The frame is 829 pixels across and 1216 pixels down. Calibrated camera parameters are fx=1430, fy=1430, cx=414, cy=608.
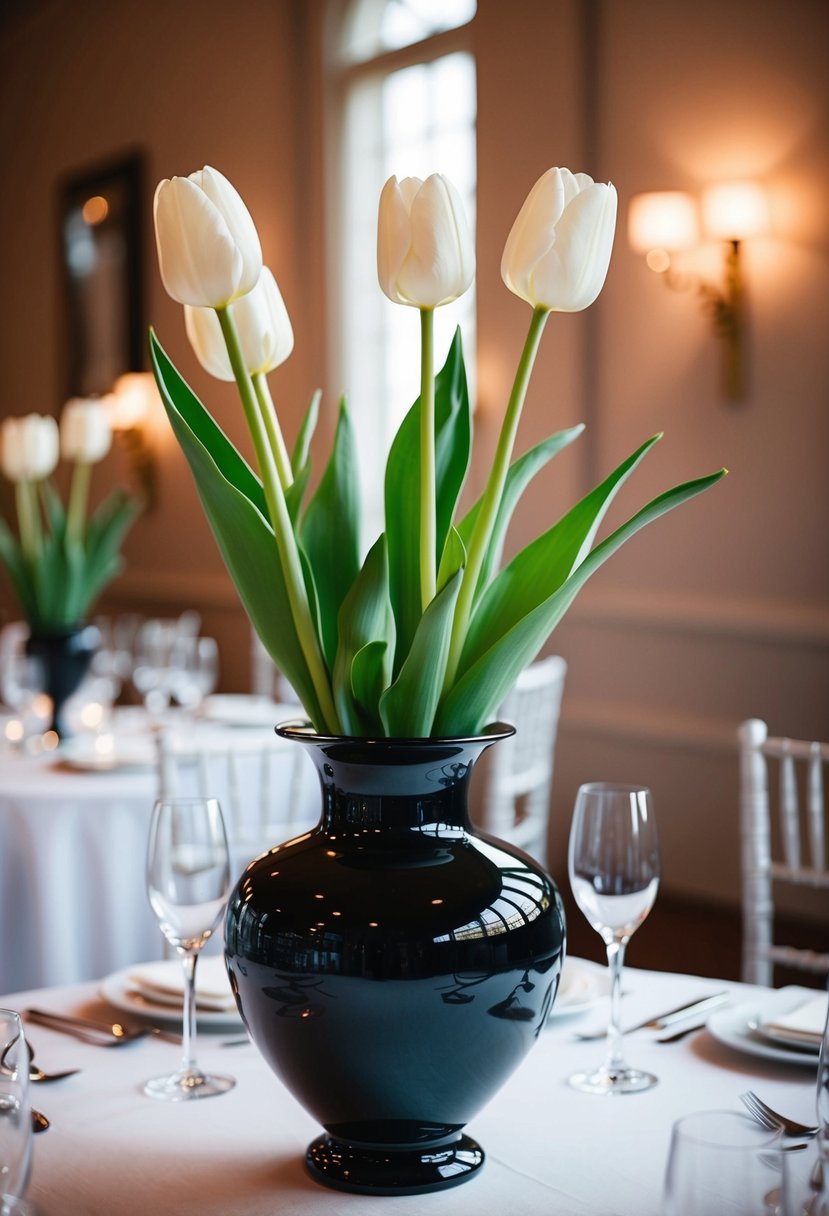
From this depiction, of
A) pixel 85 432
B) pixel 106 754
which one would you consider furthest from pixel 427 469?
pixel 85 432

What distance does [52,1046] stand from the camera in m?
1.24

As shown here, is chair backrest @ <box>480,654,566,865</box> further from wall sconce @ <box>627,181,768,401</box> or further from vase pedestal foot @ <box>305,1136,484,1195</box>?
vase pedestal foot @ <box>305,1136,484,1195</box>

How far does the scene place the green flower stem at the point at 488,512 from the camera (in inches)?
38.9

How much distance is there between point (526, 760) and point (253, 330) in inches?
83.9

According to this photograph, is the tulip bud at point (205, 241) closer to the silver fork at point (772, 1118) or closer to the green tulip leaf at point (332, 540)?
the green tulip leaf at point (332, 540)

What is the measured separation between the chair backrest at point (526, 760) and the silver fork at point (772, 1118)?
5.31ft

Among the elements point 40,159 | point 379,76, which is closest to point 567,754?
point 379,76

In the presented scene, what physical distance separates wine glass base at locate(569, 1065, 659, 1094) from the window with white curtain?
433 centimetres

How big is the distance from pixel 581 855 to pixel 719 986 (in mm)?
305

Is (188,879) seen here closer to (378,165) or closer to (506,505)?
(506,505)

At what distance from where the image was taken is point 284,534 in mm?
995

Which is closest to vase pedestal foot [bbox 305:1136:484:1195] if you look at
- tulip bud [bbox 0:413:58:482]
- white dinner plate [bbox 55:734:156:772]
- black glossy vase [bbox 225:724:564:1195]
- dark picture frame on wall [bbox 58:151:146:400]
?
black glossy vase [bbox 225:724:564:1195]

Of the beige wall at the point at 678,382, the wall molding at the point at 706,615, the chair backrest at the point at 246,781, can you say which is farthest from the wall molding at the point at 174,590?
the chair backrest at the point at 246,781

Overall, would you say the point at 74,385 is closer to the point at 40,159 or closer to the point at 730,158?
the point at 40,159
